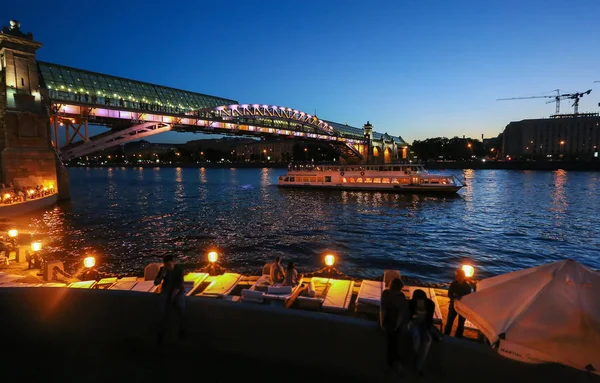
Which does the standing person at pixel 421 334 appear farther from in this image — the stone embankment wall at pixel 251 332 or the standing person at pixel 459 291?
the standing person at pixel 459 291

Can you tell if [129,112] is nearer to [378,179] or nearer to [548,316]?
[378,179]

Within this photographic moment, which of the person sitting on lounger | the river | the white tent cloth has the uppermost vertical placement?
the white tent cloth

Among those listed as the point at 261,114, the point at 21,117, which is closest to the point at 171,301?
the point at 21,117

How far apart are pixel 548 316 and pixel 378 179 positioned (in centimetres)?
4608

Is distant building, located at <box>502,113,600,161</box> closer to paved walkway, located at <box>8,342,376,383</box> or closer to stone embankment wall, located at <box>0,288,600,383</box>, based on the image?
stone embankment wall, located at <box>0,288,600,383</box>

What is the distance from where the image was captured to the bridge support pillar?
28.3m

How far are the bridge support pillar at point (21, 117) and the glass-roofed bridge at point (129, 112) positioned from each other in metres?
2.44

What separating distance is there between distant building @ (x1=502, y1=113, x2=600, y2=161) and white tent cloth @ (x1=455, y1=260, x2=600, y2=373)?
15750 centimetres

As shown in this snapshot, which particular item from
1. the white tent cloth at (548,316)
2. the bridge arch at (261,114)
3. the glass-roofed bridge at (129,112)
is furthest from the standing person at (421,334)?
the bridge arch at (261,114)

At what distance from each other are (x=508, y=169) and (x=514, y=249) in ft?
374

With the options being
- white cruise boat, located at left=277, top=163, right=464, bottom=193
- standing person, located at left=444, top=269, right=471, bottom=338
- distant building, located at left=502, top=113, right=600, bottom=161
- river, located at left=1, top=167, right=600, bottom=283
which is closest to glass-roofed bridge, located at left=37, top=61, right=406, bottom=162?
river, located at left=1, top=167, right=600, bottom=283

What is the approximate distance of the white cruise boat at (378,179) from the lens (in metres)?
44.7

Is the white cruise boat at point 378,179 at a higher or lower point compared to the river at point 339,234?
higher

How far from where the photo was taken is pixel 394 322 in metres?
3.99
